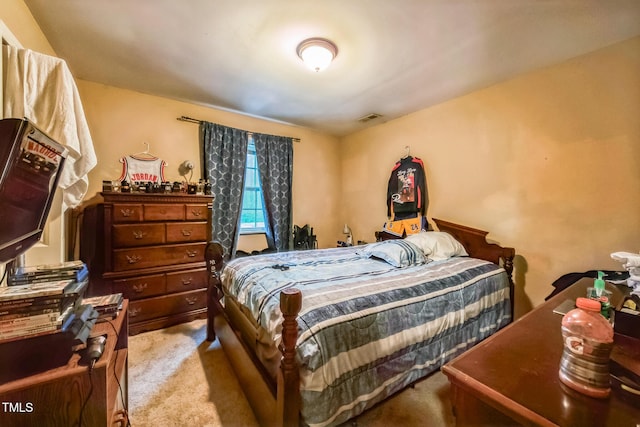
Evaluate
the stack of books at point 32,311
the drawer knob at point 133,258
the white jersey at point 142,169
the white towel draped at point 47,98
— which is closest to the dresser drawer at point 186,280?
the drawer knob at point 133,258

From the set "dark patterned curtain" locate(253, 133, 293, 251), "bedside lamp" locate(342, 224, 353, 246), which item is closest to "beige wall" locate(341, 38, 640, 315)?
"bedside lamp" locate(342, 224, 353, 246)

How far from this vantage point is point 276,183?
3.66m

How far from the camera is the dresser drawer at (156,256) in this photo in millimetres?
2346

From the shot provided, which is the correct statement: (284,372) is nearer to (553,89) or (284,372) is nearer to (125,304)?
(125,304)

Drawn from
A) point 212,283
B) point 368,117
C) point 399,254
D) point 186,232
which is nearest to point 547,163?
point 399,254

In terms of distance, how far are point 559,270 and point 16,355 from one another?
10.9 ft

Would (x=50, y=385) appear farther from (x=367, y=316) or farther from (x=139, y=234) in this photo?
(x=139, y=234)

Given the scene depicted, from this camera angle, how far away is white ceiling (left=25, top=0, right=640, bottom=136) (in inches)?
62.2

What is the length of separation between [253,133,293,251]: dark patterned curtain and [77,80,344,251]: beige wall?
185mm

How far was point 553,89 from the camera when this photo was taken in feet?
7.11

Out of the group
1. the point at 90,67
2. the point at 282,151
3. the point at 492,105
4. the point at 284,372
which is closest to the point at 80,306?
the point at 284,372

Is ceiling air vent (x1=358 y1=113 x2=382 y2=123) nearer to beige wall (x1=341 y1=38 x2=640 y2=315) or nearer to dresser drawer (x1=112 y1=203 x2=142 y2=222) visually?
beige wall (x1=341 y1=38 x2=640 y2=315)

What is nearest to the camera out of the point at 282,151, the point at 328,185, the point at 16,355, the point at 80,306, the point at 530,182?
the point at 16,355

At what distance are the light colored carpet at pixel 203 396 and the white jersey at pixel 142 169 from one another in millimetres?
1722
